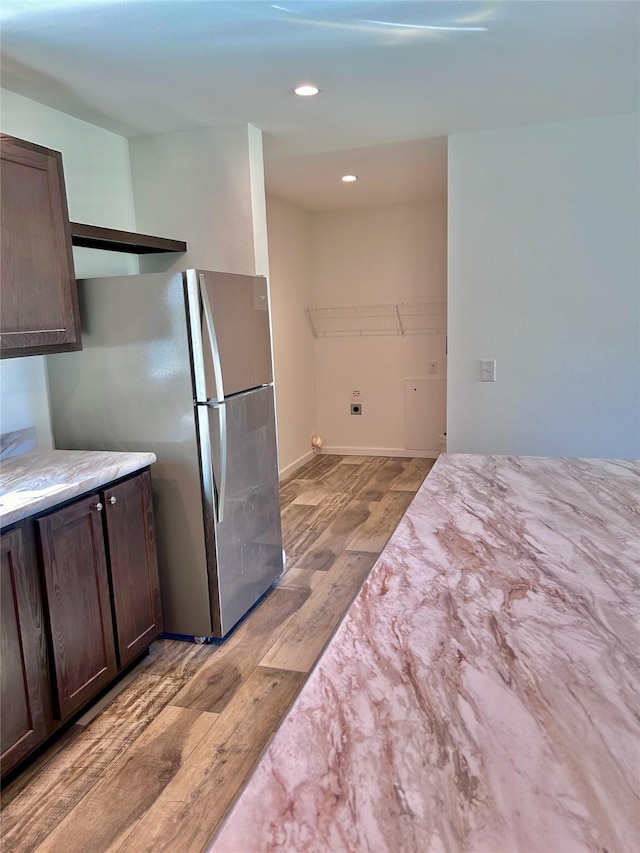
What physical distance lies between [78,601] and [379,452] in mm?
4227

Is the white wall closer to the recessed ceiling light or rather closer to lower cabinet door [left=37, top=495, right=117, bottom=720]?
the recessed ceiling light

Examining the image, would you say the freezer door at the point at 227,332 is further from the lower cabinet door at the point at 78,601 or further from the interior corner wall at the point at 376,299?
the interior corner wall at the point at 376,299

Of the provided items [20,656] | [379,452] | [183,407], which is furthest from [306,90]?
[379,452]

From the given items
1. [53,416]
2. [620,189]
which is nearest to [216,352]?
Answer: [53,416]

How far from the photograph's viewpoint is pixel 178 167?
320 centimetres

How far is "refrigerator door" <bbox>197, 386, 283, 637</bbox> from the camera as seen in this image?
2592 mm

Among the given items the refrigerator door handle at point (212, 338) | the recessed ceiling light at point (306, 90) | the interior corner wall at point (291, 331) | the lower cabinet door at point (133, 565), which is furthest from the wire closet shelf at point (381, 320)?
the lower cabinet door at point (133, 565)

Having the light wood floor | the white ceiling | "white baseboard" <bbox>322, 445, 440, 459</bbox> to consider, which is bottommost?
the light wood floor

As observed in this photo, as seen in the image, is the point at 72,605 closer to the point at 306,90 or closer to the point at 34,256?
the point at 34,256

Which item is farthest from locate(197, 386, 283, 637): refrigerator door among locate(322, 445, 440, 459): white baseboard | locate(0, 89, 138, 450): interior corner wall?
locate(322, 445, 440, 459): white baseboard

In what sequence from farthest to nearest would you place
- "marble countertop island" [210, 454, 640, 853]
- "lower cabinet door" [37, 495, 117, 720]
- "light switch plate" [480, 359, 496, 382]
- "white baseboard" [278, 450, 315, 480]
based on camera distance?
1. "white baseboard" [278, 450, 315, 480]
2. "light switch plate" [480, 359, 496, 382]
3. "lower cabinet door" [37, 495, 117, 720]
4. "marble countertop island" [210, 454, 640, 853]

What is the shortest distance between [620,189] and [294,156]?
1.81 metres

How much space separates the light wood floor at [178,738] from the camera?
A: 1.73 meters

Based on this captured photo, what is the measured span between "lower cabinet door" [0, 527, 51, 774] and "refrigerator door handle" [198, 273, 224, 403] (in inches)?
37.8
